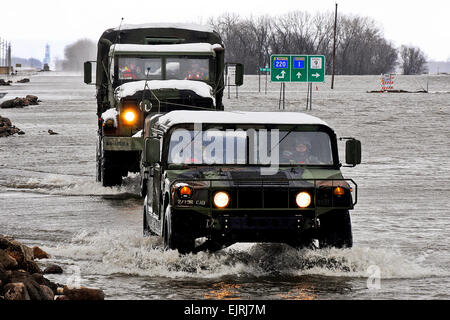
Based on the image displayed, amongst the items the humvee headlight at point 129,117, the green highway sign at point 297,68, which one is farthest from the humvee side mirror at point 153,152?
the green highway sign at point 297,68

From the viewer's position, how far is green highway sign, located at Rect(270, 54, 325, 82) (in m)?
46.5

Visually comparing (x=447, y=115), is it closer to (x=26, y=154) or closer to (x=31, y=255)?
(x=26, y=154)

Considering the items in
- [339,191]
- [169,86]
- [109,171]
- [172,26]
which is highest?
[172,26]

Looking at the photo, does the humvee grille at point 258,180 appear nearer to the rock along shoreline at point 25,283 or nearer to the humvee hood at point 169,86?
the rock along shoreline at point 25,283

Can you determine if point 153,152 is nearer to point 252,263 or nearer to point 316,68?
point 252,263

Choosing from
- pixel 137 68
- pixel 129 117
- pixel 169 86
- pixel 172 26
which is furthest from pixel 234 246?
pixel 172 26

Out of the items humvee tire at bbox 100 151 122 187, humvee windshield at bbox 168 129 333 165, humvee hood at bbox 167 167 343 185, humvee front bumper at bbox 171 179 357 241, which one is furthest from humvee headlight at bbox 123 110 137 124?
humvee front bumper at bbox 171 179 357 241

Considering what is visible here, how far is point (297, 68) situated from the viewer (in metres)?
46.8

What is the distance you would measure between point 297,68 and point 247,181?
120ft

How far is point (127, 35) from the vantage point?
21844 millimetres

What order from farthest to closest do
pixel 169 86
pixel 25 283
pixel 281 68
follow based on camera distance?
pixel 281 68 → pixel 169 86 → pixel 25 283

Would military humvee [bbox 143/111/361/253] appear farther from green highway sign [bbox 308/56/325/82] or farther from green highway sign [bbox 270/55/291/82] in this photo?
green highway sign [bbox 270/55/291/82]

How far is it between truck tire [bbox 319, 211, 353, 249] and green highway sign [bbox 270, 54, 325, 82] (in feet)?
118
